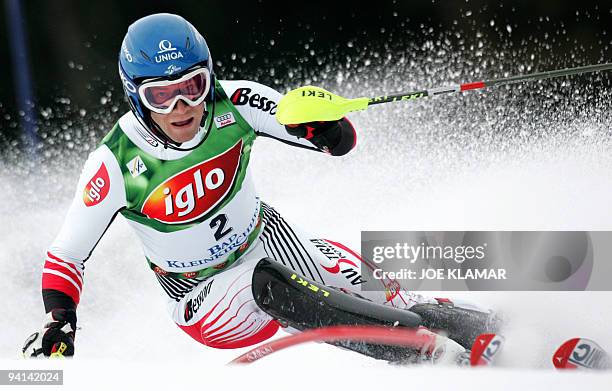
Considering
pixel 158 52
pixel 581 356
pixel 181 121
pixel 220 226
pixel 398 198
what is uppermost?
pixel 158 52

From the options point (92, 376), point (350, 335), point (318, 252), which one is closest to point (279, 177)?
point (318, 252)

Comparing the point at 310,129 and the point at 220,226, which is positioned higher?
the point at 310,129

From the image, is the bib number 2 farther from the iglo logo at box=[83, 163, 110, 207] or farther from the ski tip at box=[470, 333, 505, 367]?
the ski tip at box=[470, 333, 505, 367]

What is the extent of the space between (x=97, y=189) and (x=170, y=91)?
248mm

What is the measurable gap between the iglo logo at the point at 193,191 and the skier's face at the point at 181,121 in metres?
0.07

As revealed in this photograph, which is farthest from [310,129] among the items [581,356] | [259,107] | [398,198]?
[398,198]

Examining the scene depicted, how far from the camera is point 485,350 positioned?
5.39ft

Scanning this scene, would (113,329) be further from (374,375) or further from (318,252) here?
(374,375)

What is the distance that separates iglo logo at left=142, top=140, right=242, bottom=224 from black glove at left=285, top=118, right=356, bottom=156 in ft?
0.58

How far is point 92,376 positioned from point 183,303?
17.7 inches

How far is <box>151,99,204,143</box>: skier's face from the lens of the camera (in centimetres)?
163

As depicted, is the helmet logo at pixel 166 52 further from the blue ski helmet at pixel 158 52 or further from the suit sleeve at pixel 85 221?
the suit sleeve at pixel 85 221

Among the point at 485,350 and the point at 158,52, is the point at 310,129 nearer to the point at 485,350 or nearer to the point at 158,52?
the point at 158,52

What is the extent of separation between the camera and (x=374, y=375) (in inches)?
53.6
